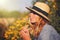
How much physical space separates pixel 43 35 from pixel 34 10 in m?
0.22

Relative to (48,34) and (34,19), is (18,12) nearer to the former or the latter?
(34,19)

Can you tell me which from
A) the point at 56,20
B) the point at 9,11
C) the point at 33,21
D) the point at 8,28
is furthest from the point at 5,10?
the point at 56,20

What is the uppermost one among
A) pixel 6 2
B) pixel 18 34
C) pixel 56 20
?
pixel 6 2

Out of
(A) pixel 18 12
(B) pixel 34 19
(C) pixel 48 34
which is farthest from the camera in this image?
(A) pixel 18 12

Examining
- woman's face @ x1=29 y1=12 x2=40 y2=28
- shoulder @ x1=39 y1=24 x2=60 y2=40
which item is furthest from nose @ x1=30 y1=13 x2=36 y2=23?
shoulder @ x1=39 y1=24 x2=60 y2=40

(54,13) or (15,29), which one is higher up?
(54,13)

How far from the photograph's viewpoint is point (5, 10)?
1.56 metres

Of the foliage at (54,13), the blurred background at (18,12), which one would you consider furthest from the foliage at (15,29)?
the foliage at (54,13)

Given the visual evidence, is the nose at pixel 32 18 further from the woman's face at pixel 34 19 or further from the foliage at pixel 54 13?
the foliage at pixel 54 13

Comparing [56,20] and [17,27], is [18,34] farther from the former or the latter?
[56,20]

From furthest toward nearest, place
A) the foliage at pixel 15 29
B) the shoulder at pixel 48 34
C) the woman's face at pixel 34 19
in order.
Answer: the foliage at pixel 15 29
the woman's face at pixel 34 19
the shoulder at pixel 48 34

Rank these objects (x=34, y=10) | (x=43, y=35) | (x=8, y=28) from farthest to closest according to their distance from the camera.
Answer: (x=8, y=28)
(x=34, y=10)
(x=43, y=35)

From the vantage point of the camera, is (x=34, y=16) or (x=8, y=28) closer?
(x=34, y=16)

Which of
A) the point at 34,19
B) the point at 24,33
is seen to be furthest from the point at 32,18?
the point at 24,33
